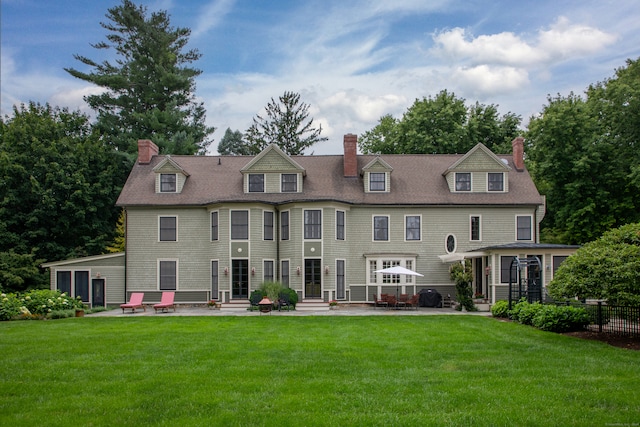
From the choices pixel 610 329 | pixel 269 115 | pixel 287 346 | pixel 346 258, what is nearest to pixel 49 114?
pixel 269 115

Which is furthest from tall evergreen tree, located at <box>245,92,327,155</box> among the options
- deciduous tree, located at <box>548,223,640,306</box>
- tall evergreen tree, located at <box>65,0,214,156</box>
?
deciduous tree, located at <box>548,223,640,306</box>

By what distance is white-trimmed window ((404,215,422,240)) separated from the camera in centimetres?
3156

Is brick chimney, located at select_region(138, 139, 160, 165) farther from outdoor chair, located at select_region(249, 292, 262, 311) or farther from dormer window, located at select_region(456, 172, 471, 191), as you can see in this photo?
dormer window, located at select_region(456, 172, 471, 191)

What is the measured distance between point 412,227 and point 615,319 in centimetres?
1449

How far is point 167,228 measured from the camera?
31.6m

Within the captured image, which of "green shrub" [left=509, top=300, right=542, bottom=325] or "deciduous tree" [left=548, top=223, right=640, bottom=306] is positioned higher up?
"deciduous tree" [left=548, top=223, right=640, bottom=306]

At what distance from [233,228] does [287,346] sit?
50.6 feet

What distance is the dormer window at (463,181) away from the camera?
106 ft

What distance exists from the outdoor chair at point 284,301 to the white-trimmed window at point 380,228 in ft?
19.9

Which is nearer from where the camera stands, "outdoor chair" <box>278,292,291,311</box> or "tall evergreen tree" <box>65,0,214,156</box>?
"outdoor chair" <box>278,292,291,311</box>

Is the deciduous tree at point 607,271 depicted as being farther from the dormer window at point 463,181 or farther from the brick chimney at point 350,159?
the brick chimney at point 350,159

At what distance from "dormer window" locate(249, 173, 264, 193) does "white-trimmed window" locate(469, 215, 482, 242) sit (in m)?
11.3

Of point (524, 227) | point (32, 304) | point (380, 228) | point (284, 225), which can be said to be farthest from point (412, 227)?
point (32, 304)

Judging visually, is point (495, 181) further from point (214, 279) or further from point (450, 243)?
point (214, 279)
